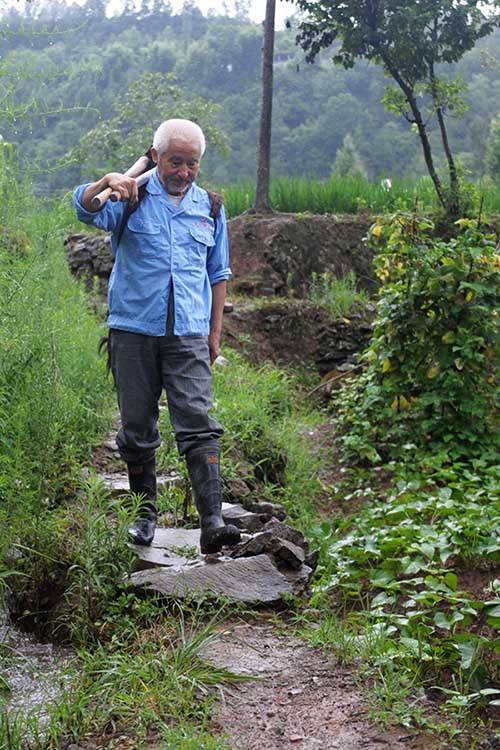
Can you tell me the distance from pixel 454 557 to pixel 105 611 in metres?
1.72

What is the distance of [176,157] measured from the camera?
4.14 m

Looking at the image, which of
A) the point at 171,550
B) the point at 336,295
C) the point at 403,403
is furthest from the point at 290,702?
the point at 336,295

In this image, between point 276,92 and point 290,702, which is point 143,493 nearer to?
point 290,702

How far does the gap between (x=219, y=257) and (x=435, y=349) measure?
332 cm

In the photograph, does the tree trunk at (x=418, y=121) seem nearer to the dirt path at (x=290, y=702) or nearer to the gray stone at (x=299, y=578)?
the gray stone at (x=299, y=578)

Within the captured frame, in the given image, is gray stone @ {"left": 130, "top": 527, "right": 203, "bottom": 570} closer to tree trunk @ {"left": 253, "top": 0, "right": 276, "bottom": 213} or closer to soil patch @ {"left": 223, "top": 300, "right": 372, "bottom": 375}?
soil patch @ {"left": 223, "top": 300, "right": 372, "bottom": 375}

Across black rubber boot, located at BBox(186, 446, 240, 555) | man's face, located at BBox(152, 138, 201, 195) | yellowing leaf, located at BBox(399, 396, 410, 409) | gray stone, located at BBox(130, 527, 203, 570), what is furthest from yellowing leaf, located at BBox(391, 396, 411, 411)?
man's face, located at BBox(152, 138, 201, 195)

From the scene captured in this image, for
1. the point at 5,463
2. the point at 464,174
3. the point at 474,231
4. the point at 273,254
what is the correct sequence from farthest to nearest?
the point at 464,174 → the point at 273,254 → the point at 474,231 → the point at 5,463

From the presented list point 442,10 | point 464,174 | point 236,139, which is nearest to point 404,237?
point 464,174

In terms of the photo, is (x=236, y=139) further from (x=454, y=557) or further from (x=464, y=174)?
(x=454, y=557)

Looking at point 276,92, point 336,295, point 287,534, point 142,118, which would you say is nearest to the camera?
point 287,534

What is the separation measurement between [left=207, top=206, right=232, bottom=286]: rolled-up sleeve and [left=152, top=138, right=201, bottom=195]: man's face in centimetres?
28

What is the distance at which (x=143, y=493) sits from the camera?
436 centimetres

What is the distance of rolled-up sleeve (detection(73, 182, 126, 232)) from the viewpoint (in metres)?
4.04
